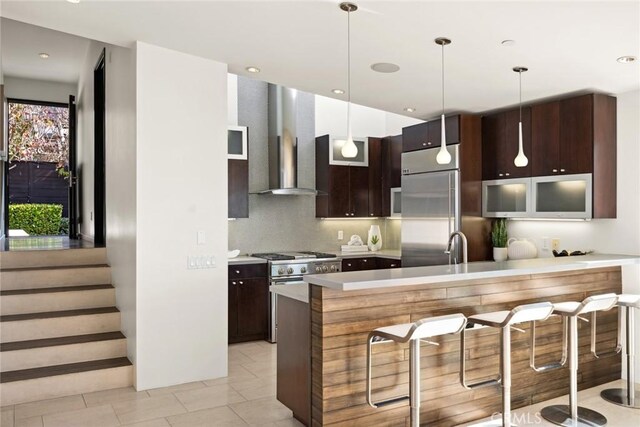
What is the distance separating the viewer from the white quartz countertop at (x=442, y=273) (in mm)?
2908

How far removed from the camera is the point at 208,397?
3.87 metres

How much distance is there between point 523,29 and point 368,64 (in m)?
1.26

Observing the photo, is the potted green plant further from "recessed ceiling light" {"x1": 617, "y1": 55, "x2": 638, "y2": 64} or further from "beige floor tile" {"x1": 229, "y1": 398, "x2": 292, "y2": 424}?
"beige floor tile" {"x1": 229, "y1": 398, "x2": 292, "y2": 424}

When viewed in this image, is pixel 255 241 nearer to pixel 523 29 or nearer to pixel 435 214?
pixel 435 214

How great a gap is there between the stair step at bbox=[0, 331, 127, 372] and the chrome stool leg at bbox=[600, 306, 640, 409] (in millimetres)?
4229

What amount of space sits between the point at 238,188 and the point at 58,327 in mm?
2376

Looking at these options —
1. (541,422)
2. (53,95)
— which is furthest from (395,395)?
(53,95)

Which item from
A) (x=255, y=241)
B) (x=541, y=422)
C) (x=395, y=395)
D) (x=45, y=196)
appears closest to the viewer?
(x=395, y=395)

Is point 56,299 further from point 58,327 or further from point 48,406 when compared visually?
point 48,406

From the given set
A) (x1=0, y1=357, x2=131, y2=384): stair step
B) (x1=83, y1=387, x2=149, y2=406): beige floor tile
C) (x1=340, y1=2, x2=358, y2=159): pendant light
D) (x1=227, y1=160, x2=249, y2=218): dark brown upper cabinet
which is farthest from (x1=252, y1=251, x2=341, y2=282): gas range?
(x1=340, y1=2, x2=358, y2=159): pendant light

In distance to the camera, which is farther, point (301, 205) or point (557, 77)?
point (301, 205)

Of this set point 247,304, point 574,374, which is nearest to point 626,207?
point 574,374

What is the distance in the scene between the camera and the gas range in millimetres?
5609

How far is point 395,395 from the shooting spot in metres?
3.24
